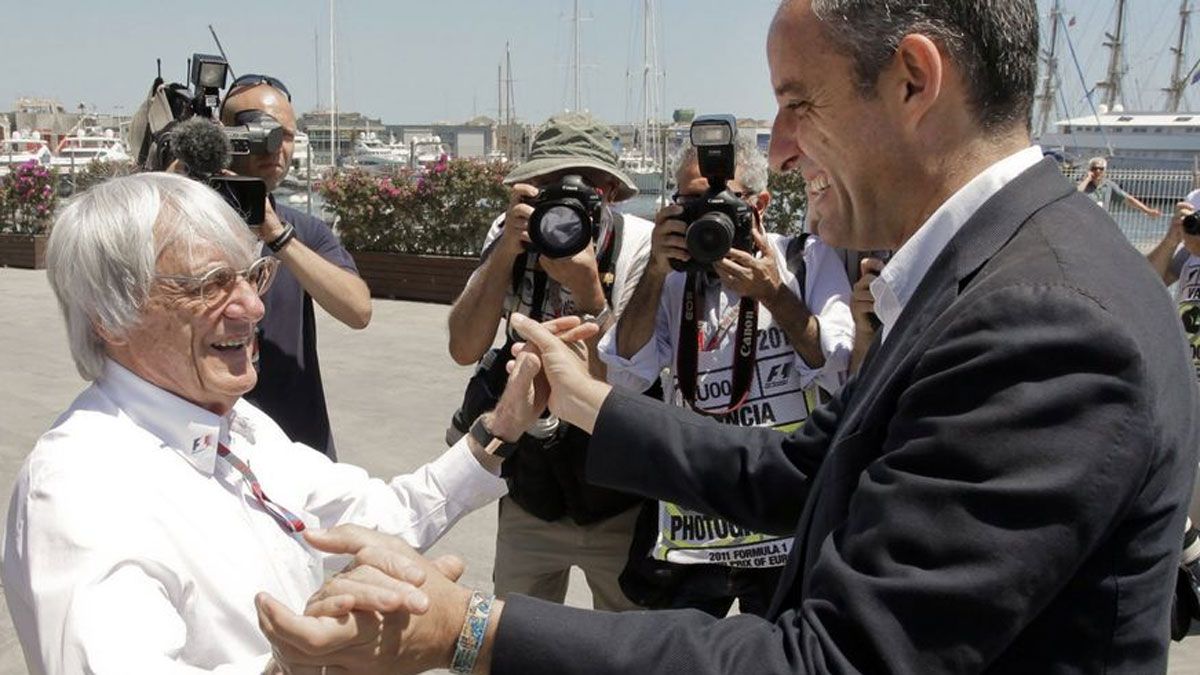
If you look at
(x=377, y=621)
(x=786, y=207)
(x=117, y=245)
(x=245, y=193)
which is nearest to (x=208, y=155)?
(x=245, y=193)

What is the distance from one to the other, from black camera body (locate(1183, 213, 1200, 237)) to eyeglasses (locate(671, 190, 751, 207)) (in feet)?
9.72

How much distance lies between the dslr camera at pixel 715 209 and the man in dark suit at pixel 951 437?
1.28 m

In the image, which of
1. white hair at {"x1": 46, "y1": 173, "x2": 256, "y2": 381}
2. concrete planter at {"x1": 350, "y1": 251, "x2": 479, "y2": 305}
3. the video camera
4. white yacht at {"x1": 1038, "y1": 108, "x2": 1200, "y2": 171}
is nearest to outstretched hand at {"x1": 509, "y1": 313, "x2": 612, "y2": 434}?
white hair at {"x1": 46, "y1": 173, "x2": 256, "y2": 381}

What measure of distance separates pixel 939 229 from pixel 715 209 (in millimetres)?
1612

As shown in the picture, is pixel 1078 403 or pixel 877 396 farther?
pixel 877 396

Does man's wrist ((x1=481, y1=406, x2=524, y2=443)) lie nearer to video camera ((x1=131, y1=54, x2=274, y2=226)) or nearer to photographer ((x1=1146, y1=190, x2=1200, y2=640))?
video camera ((x1=131, y1=54, x2=274, y2=226))

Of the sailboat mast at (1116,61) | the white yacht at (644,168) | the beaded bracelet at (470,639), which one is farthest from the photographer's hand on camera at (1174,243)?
the sailboat mast at (1116,61)

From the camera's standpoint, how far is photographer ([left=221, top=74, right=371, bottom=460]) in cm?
348

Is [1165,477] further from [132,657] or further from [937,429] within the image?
[132,657]

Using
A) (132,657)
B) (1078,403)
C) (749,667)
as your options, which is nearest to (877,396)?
(1078,403)

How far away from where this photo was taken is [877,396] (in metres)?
1.47

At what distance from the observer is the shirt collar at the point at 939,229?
1537 millimetres

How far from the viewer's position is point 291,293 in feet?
11.8

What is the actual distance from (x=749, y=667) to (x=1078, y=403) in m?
0.51
